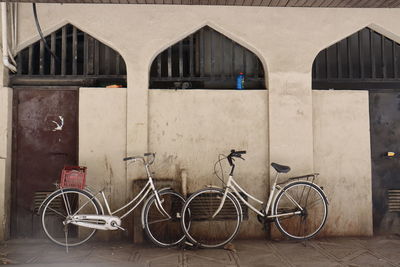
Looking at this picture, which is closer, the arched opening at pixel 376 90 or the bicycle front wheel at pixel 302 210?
the bicycle front wheel at pixel 302 210

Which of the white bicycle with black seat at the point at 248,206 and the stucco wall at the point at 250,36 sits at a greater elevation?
the stucco wall at the point at 250,36

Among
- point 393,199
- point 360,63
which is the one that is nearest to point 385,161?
point 393,199

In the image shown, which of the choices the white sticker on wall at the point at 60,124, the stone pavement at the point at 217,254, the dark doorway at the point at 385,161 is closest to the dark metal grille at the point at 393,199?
the dark doorway at the point at 385,161

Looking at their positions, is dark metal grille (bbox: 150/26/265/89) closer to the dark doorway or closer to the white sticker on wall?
the white sticker on wall

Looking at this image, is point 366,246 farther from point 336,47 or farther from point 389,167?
point 336,47

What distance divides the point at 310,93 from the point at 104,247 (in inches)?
178

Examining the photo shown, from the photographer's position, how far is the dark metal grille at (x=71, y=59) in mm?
6645

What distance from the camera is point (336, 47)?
281 inches

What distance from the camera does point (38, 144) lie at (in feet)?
21.4

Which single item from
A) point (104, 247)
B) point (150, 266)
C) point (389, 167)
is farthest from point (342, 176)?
point (104, 247)

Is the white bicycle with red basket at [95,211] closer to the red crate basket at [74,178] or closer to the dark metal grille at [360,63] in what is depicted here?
the red crate basket at [74,178]

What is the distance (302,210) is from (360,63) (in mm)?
3163

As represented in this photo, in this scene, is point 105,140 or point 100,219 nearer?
point 100,219

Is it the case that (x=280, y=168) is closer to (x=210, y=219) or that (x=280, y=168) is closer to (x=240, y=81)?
(x=210, y=219)
